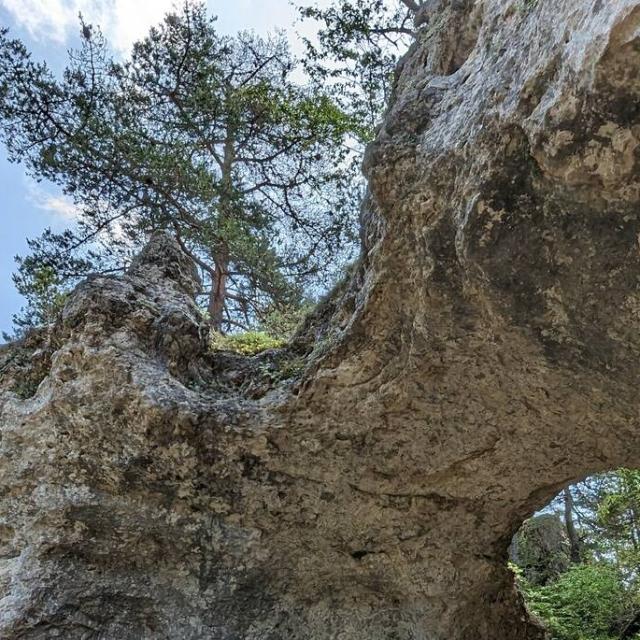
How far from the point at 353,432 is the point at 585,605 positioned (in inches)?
215

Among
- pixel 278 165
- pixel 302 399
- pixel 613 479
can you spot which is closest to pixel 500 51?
pixel 302 399

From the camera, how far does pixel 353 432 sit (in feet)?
12.6

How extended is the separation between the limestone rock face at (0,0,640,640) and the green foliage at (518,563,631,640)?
2.66m

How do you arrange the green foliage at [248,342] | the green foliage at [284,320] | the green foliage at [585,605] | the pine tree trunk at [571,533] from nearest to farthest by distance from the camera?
the green foliage at [248,342], the green foliage at [585,605], the green foliage at [284,320], the pine tree trunk at [571,533]

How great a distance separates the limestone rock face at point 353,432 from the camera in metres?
2.98

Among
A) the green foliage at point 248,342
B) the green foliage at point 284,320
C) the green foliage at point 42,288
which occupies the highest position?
the green foliage at point 42,288

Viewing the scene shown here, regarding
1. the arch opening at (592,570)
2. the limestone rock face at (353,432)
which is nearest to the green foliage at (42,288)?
the limestone rock face at (353,432)

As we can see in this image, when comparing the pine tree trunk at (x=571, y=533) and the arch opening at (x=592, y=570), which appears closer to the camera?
the arch opening at (x=592, y=570)

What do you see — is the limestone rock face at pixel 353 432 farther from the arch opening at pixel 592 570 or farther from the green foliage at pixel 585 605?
the green foliage at pixel 585 605

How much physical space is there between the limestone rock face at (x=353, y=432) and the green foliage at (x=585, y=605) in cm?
266

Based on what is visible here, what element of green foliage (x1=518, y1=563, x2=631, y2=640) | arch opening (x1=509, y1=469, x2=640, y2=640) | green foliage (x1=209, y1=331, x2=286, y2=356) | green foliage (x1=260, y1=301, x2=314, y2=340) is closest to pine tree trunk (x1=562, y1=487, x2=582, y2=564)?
arch opening (x1=509, y1=469, x2=640, y2=640)

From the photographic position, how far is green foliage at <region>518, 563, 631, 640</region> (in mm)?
6855

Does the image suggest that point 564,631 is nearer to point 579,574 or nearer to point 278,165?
point 579,574

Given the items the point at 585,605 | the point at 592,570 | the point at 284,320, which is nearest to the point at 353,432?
the point at 284,320
